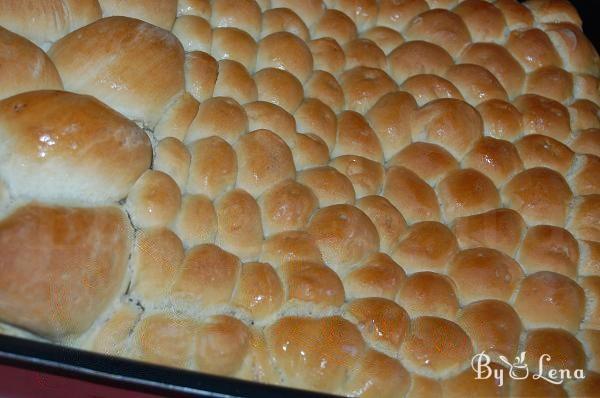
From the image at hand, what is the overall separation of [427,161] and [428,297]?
0.70 feet

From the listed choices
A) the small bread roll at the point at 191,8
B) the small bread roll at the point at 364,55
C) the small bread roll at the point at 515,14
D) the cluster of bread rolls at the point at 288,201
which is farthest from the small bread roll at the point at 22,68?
the small bread roll at the point at 515,14

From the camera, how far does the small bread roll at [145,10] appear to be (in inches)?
33.4

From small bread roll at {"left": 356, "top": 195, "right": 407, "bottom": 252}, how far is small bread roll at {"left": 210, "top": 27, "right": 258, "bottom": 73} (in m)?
0.27

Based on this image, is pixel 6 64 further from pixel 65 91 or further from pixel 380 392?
pixel 380 392

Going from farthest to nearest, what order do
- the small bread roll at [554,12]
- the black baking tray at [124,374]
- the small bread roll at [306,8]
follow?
the small bread roll at [554,12] < the small bread roll at [306,8] < the black baking tray at [124,374]

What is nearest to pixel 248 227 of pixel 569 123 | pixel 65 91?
pixel 65 91

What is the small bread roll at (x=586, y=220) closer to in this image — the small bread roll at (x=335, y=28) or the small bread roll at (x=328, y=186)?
the small bread roll at (x=328, y=186)

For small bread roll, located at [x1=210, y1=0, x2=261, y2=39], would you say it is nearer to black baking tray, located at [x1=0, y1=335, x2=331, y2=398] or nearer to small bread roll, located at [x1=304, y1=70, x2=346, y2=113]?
small bread roll, located at [x1=304, y1=70, x2=346, y2=113]

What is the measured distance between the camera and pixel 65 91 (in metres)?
0.73

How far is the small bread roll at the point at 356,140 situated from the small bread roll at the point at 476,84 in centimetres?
19

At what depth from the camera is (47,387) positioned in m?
0.64

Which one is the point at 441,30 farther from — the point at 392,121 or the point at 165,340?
the point at 165,340

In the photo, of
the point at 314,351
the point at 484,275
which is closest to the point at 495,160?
the point at 484,275

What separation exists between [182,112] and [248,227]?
0.59ft
